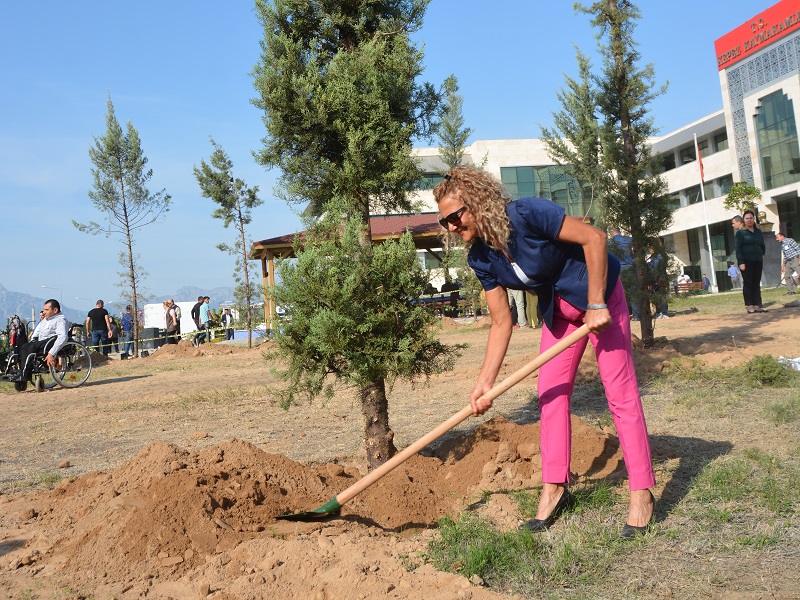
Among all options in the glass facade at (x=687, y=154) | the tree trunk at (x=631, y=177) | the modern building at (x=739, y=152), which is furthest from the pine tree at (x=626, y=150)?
the glass facade at (x=687, y=154)

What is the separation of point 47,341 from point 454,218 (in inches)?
438

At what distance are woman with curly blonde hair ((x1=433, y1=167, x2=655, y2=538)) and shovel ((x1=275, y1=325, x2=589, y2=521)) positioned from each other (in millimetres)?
91

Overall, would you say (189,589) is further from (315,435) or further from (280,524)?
(315,435)

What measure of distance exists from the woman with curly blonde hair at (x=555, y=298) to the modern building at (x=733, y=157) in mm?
19924

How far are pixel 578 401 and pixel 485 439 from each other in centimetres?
264

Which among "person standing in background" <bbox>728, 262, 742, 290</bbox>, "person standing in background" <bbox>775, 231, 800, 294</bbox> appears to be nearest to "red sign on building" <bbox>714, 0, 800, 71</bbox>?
"person standing in background" <bbox>728, 262, 742, 290</bbox>

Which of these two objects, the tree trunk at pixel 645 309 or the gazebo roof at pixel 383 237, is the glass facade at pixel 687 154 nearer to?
the gazebo roof at pixel 383 237

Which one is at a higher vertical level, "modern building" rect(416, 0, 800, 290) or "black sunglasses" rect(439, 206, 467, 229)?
"modern building" rect(416, 0, 800, 290)

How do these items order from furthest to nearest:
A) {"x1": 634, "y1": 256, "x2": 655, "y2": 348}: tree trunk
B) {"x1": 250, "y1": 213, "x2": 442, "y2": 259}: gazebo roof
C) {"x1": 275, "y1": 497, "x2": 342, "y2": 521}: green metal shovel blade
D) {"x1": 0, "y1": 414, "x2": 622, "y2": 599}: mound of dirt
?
{"x1": 250, "y1": 213, "x2": 442, "y2": 259}: gazebo roof, {"x1": 634, "y1": 256, "x2": 655, "y2": 348}: tree trunk, {"x1": 275, "y1": 497, "x2": 342, "y2": 521}: green metal shovel blade, {"x1": 0, "y1": 414, "x2": 622, "y2": 599}: mound of dirt

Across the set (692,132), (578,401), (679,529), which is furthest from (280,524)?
(692,132)

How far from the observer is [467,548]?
3213 mm

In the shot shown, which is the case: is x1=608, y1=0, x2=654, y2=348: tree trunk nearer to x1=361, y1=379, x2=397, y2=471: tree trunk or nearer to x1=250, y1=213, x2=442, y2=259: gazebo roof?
x1=361, y1=379, x2=397, y2=471: tree trunk

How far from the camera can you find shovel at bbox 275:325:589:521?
11.3 feet

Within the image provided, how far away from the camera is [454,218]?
3469mm
